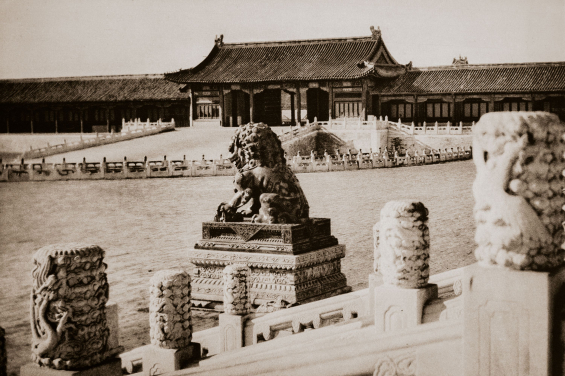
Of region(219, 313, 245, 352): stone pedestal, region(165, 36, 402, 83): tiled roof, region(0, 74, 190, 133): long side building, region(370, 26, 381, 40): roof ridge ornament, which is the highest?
region(370, 26, 381, 40): roof ridge ornament

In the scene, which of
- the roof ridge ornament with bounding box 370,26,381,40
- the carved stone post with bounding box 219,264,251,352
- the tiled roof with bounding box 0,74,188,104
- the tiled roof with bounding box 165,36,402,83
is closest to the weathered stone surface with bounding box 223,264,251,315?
the carved stone post with bounding box 219,264,251,352

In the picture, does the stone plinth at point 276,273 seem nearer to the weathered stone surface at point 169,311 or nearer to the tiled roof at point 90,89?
the weathered stone surface at point 169,311

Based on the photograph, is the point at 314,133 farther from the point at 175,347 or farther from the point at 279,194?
the point at 175,347

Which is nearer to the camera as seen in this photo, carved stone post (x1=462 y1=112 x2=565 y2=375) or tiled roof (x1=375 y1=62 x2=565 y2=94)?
carved stone post (x1=462 y1=112 x2=565 y2=375)

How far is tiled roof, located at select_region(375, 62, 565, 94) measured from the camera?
96.9 ft

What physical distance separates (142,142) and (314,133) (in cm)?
728

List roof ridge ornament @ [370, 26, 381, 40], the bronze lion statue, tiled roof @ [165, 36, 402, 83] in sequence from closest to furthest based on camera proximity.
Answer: the bronze lion statue < tiled roof @ [165, 36, 402, 83] < roof ridge ornament @ [370, 26, 381, 40]

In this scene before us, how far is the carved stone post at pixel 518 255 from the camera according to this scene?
2340 millimetres

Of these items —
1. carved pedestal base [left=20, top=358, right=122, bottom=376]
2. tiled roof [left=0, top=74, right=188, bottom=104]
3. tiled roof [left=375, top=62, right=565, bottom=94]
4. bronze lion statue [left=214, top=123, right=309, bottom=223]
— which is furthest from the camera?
tiled roof [left=0, top=74, right=188, bottom=104]

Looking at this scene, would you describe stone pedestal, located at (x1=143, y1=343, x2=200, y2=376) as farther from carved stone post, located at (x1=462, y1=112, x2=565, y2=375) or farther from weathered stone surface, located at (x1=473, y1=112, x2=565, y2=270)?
weathered stone surface, located at (x1=473, y1=112, x2=565, y2=270)

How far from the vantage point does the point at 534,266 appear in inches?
93.7

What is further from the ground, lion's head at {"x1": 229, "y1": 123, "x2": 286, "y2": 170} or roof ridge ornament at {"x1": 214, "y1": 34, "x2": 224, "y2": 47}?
roof ridge ornament at {"x1": 214, "y1": 34, "x2": 224, "y2": 47}

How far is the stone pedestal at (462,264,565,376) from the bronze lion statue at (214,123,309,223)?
4426 millimetres

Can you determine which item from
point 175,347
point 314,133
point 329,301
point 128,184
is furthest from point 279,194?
point 314,133
